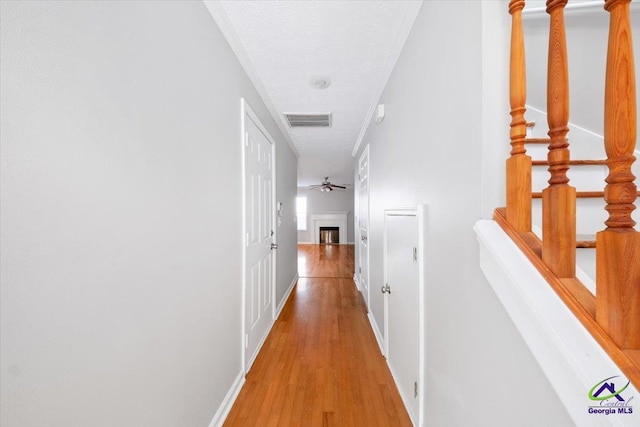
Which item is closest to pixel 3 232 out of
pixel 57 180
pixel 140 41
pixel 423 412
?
pixel 57 180

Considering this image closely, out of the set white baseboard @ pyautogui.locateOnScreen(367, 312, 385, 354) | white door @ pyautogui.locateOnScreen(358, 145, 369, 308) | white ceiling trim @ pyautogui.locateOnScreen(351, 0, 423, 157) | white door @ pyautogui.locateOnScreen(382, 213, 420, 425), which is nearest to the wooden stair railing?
white door @ pyautogui.locateOnScreen(382, 213, 420, 425)

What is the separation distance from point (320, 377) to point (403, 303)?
35.3 inches

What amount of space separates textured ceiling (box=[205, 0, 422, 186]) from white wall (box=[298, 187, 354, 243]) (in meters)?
7.43

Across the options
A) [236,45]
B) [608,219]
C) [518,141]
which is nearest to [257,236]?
[236,45]

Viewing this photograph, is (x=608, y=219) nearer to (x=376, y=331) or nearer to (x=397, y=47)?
(x=397, y=47)

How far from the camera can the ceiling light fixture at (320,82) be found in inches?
86.4

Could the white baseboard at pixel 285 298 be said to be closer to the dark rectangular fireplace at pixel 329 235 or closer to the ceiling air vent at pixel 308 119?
the ceiling air vent at pixel 308 119

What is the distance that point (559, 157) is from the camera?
0.62 metres

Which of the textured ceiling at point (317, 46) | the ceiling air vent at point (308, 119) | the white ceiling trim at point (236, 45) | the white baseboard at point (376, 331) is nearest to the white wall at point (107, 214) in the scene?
the white ceiling trim at point (236, 45)

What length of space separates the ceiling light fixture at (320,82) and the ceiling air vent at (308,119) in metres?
0.63

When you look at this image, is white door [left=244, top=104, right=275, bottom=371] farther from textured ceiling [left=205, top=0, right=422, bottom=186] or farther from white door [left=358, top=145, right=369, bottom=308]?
white door [left=358, top=145, right=369, bottom=308]

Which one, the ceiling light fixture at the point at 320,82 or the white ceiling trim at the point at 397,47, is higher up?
the ceiling light fixture at the point at 320,82

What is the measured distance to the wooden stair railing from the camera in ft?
1.60

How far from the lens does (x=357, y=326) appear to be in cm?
282
